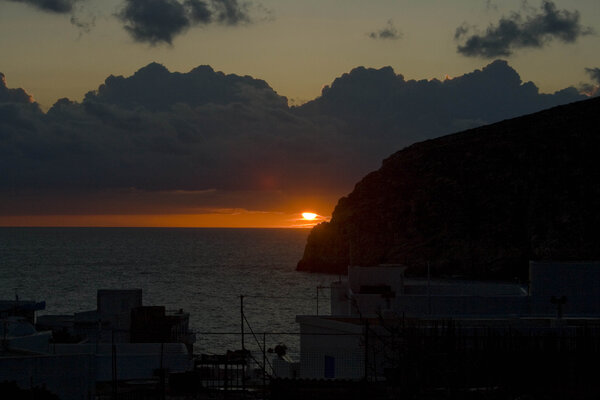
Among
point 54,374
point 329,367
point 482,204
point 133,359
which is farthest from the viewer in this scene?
point 482,204

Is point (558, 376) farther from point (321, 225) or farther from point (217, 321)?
point (321, 225)

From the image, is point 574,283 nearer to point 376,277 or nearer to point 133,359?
point 376,277

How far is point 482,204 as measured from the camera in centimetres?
16538

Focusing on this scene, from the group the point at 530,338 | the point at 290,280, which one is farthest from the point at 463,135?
the point at 530,338

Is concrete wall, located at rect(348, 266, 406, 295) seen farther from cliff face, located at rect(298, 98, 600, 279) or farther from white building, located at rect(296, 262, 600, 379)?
cliff face, located at rect(298, 98, 600, 279)

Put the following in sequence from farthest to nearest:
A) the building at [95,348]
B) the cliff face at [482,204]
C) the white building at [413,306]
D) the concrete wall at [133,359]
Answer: the cliff face at [482,204]
the concrete wall at [133,359]
the white building at [413,306]
the building at [95,348]

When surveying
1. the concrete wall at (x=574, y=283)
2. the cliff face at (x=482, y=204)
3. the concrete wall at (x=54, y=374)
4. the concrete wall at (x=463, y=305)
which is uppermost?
the cliff face at (x=482, y=204)

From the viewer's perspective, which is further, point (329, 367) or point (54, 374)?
point (329, 367)

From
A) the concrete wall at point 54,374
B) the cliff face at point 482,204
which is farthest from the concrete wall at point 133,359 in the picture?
the cliff face at point 482,204

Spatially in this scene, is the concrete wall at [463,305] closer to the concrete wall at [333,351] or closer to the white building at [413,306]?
the white building at [413,306]

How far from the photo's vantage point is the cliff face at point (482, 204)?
494 ft

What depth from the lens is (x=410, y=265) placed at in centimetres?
15075

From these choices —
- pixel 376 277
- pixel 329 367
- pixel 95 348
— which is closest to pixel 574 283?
pixel 376 277

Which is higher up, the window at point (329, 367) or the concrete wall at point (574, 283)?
the concrete wall at point (574, 283)
